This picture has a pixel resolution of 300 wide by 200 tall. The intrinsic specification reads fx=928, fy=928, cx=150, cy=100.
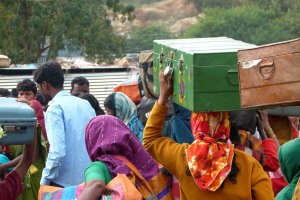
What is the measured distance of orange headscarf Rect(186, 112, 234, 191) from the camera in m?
4.82

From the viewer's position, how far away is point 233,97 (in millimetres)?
4914

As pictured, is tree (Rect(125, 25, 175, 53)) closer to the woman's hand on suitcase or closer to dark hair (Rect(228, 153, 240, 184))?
the woman's hand on suitcase

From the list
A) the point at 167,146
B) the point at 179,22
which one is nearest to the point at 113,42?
the point at 167,146

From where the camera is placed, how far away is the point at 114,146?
5.00m

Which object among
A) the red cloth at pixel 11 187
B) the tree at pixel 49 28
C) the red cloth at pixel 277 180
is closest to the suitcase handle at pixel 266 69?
the red cloth at pixel 11 187

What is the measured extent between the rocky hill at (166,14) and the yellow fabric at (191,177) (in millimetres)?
71976

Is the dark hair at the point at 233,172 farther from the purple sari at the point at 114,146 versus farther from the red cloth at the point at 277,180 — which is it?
the red cloth at the point at 277,180

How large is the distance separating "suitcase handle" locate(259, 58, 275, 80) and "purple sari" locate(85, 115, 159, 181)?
118 centimetres

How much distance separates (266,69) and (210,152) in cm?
96

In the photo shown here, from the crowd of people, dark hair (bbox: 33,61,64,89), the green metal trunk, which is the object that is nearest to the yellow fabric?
the crowd of people

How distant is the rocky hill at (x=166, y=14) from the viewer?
259ft

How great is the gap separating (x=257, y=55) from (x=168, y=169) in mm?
1180

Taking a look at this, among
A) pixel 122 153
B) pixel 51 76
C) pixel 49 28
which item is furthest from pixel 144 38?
pixel 122 153

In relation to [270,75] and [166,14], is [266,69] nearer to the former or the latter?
[270,75]
